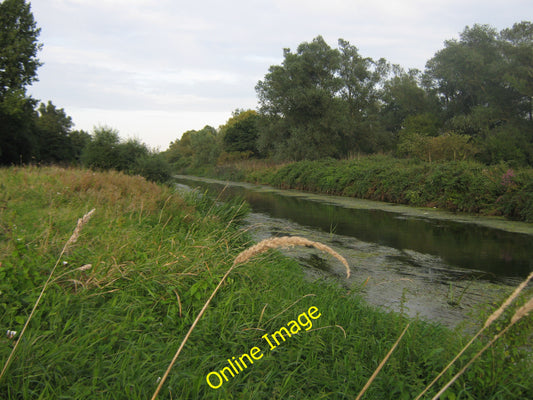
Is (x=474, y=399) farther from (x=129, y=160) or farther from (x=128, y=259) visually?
(x=129, y=160)

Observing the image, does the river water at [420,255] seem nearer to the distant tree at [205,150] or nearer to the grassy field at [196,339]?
the grassy field at [196,339]

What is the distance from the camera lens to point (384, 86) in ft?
144

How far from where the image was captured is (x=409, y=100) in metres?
40.4

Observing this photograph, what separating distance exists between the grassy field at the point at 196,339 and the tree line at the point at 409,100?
22.0 m

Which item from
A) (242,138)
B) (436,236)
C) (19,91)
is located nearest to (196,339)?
(436,236)

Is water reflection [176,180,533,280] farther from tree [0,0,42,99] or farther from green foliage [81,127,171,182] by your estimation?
tree [0,0,42,99]

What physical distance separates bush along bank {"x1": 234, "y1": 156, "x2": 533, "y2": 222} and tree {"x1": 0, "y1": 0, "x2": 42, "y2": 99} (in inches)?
844

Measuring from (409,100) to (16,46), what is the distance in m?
34.1

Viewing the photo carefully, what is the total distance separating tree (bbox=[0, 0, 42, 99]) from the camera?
26.5m

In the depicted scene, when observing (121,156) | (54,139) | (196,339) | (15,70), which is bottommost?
(196,339)

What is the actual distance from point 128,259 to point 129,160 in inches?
529

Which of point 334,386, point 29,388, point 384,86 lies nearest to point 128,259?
point 29,388

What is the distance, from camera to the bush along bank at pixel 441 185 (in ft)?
40.7

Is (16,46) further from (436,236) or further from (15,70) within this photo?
(436,236)
